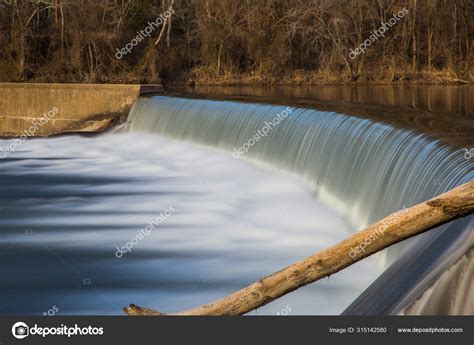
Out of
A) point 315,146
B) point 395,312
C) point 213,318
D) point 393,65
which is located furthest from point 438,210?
point 393,65

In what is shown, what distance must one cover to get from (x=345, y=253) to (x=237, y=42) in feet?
106

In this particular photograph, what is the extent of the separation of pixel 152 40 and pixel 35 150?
50.1ft

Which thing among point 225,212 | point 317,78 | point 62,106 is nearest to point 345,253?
point 225,212

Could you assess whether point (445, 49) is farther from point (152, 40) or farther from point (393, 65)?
point (152, 40)

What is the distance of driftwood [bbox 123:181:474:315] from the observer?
5758 millimetres

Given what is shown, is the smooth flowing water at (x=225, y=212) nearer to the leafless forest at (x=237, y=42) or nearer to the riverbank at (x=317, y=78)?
the riverbank at (x=317, y=78)

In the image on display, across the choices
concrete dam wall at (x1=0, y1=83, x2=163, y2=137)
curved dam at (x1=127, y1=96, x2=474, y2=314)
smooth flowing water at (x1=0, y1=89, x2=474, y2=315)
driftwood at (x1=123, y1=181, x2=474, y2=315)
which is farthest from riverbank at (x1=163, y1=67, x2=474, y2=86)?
driftwood at (x1=123, y1=181, x2=474, y2=315)

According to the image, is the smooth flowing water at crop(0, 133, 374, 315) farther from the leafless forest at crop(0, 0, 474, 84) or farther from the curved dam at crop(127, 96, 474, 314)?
the leafless forest at crop(0, 0, 474, 84)

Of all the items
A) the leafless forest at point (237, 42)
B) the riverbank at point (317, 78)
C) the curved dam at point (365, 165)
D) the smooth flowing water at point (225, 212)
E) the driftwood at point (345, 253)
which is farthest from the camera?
the leafless forest at point (237, 42)

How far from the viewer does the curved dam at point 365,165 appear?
604 cm

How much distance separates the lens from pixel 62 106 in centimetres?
2597

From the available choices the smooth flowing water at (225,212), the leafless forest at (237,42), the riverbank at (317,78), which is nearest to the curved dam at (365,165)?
the smooth flowing water at (225,212)

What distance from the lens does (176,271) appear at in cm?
1087

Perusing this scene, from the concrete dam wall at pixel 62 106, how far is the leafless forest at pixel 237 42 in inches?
337
